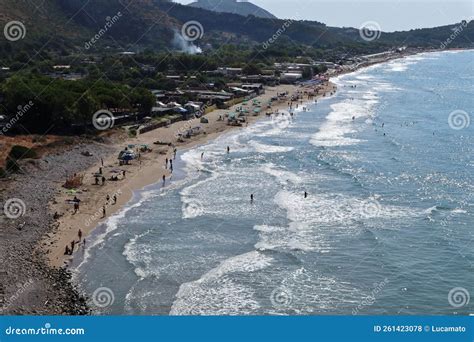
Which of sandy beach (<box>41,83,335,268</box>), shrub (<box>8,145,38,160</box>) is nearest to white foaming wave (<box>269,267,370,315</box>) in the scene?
sandy beach (<box>41,83,335,268</box>)

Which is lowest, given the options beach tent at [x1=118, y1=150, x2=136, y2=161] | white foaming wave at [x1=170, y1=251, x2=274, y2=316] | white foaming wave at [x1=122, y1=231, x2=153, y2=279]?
white foaming wave at [x1=170, y1=251, x2=274, y2=316]

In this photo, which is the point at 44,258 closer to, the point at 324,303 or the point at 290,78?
the point at 324,303

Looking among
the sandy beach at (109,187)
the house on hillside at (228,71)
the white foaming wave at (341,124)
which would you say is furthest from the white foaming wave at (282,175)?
the house on hillside at (228,71)

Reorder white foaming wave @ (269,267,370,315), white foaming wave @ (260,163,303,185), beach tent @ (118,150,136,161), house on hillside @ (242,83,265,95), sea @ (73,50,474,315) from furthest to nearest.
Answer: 1. house on hillside @ (242,83,265,95)
2. beach tent @ (118,150,136,161)
3. white foaming wave @ (260,163,303,185)
4. sea @ (73,50,474,315)
5. white foaming wave @ (269,267,370,315)

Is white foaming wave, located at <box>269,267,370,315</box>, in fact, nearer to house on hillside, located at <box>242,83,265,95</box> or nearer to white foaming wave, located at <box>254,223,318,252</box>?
white foaming wave, located at <box>254,223,318,252</box>

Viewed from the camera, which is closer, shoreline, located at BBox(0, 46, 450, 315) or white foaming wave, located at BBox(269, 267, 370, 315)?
shoreline, located at BBox(0, 46, 450, 315)

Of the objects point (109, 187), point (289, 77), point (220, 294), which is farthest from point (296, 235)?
point (289, 77)

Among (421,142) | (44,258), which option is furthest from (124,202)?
(421,142)
